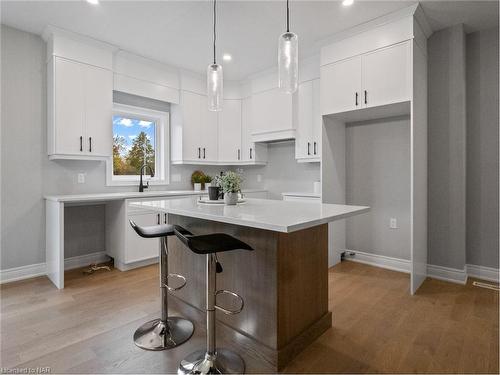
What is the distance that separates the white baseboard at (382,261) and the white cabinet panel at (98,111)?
11.2ft

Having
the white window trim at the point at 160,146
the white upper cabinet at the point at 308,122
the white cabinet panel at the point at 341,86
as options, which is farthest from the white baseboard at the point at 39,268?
the white cabinet panel at the point at 341,86

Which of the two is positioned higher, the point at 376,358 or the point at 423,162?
the point at 423,162

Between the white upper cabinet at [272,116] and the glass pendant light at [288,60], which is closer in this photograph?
the glass pendant light at [288,60]

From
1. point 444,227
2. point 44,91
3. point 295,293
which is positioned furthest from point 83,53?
point 444,227

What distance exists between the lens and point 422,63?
3021 mm

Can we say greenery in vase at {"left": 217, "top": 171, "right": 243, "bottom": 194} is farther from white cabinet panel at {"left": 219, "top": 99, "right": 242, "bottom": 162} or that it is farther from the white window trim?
white cabinet panel at {"left": 219, "top": 99, "right": 242, "bottom": 162}

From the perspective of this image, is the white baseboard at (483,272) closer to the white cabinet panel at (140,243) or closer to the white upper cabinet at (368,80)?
the white upper cabinet at (368,80)

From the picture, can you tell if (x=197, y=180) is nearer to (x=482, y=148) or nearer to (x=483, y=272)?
(x=482, y=148)

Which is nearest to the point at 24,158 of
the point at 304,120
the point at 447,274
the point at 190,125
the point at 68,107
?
the point at 68,107

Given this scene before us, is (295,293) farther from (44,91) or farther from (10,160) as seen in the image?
(44,91)

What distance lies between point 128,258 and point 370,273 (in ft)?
9.38

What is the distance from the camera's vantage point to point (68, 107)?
10.3 feet

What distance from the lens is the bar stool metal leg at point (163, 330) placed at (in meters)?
1.90

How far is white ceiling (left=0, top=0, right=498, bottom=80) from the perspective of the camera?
2688mm
